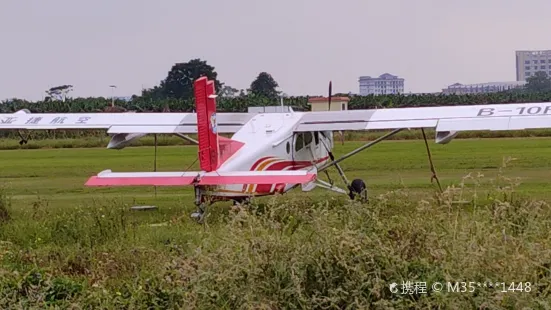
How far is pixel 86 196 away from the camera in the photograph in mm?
16547

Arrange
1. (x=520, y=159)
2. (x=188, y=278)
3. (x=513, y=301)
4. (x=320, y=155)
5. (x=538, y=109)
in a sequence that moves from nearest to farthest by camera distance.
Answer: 1. (x=513, y=301)
2. (x=188, y=278)
3. (x=538, y=109)
4. (x=320, y=155)
5. (x=520, y=159)

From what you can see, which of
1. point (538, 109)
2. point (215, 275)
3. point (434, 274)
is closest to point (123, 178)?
point (215, 275)

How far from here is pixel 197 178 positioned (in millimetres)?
11461

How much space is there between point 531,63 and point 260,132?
6035 inches

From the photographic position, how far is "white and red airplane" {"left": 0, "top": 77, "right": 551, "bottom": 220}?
1141 cm

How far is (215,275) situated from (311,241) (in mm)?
792

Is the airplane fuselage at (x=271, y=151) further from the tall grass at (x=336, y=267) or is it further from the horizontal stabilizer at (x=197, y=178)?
the tall grass at (x=336, y=267)

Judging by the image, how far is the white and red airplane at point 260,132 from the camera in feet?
37.4

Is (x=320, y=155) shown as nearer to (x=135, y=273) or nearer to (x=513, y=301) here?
(x=135, y=273)

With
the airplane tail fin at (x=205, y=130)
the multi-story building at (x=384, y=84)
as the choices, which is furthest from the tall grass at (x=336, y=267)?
the multi-story building at (x=384, y=84)

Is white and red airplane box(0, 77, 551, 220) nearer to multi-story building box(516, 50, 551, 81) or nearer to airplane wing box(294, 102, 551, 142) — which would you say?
airplane wing box(294, 102, 551, 142)

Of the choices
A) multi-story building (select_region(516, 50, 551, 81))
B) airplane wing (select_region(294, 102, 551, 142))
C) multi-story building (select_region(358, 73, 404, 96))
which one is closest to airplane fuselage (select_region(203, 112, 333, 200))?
airplane wing (select_region(294, 102, 551, 142))

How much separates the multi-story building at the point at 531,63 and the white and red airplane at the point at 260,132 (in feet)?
479

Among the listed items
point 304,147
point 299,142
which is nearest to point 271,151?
point 299,142
